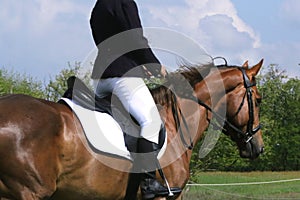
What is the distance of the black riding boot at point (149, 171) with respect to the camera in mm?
6491

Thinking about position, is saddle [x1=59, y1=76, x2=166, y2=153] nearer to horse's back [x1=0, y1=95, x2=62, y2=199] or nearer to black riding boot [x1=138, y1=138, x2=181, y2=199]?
black riding boot [x1=138, y1=138, x2=181, y2=199]

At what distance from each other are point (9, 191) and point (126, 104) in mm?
1595

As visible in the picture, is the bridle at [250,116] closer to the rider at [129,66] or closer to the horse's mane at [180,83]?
the horse's mane at [180,83]

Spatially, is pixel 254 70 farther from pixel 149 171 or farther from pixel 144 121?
pixel 149 171

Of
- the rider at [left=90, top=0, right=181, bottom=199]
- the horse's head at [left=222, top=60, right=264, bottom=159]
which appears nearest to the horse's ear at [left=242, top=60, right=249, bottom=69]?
the horse's head at [left=222, top=60, right=264, bottom=159]

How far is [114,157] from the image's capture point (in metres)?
6.36

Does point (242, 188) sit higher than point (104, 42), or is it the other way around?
point (104, 42)

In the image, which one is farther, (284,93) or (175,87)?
(284,93)

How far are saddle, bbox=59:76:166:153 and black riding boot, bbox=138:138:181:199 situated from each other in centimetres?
12

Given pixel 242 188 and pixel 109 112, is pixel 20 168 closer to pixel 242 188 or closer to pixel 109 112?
pixel 109 112

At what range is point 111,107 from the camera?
21.5 ft

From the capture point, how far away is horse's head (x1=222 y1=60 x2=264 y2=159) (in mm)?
7508

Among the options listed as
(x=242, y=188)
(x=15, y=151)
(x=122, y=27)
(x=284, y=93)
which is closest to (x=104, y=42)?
(x=122, y=27)

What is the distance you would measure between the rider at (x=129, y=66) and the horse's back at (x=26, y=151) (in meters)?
0.98
